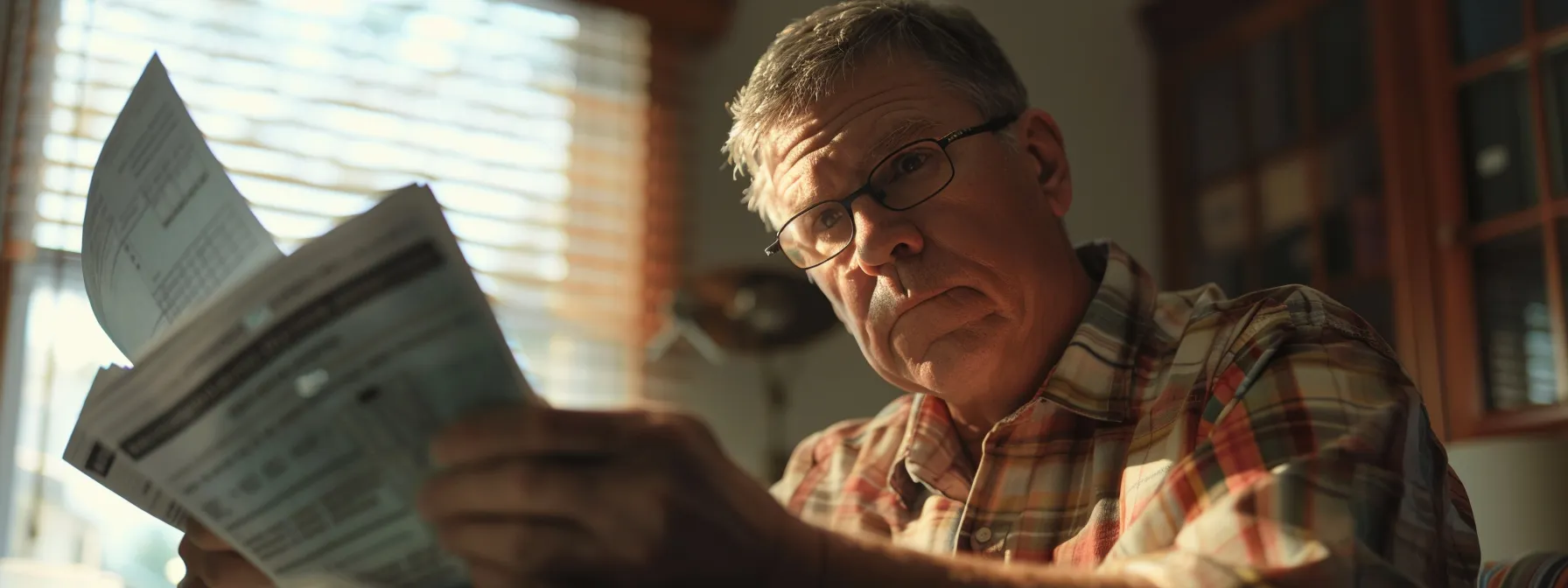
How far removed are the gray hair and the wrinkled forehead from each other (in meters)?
0.02

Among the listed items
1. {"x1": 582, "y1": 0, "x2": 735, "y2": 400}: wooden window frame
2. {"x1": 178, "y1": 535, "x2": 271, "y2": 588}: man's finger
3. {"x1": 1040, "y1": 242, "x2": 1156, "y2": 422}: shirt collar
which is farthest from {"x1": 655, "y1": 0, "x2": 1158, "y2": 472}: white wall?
{"x1": 178, "y1": 535, "x2": 271, "y2": 588}: man's finger

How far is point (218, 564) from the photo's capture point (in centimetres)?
82

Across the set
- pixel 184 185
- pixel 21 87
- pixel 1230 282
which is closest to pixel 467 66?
pixel 21 87

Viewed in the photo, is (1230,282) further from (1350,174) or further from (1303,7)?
(1303,7)

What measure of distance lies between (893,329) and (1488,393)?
2030 mm

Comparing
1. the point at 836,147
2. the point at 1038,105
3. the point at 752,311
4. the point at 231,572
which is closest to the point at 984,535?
the point at 836,147

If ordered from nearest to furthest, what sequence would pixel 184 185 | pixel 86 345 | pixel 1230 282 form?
pixel 184 185
pixel 86 345
pixel 1230 282

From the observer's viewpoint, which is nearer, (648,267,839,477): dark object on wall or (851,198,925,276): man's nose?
(851,198,925,276): man's nose

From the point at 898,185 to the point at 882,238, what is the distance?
0.21 ft

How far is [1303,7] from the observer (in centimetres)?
320

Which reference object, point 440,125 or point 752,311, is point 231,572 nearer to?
point 752,311

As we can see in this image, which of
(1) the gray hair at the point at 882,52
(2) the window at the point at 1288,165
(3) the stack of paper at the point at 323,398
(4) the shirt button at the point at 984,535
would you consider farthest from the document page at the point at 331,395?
(2) the window at the point at 1288,165

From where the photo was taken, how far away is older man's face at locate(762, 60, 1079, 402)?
1050 millimetres

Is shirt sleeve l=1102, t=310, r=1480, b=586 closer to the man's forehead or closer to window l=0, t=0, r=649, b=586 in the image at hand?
the man's forehead
